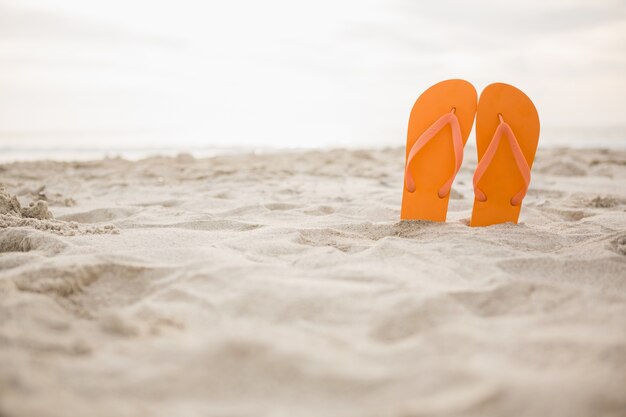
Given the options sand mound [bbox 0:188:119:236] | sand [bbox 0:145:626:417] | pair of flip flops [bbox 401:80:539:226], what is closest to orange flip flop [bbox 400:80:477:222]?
pair of flip flops [bbox 401:80:539:226]

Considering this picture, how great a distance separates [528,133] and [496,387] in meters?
1.28

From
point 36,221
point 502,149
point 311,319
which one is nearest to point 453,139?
point 502,149

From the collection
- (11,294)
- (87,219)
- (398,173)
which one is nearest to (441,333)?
(11,294)

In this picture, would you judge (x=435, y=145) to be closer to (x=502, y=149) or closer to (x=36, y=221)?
(x=502, y=149)

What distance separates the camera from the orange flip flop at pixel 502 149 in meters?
1.63

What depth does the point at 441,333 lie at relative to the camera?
792 millimetres

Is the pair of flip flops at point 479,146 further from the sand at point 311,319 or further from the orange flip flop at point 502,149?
the sand at point 311,319

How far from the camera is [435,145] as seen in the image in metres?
1.65

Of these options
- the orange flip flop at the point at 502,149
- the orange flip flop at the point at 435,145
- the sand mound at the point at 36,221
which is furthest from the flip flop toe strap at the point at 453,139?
the sand mound at the point at 36,221

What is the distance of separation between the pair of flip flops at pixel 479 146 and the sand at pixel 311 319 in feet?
0.53

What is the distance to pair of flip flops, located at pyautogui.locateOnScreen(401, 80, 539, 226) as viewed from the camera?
163 cm

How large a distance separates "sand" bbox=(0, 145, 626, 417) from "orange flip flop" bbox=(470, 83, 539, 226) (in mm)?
150

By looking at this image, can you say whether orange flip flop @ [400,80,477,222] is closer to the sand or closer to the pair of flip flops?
the pair of flip flops

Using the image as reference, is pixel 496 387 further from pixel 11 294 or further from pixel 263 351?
pixel 11 294
